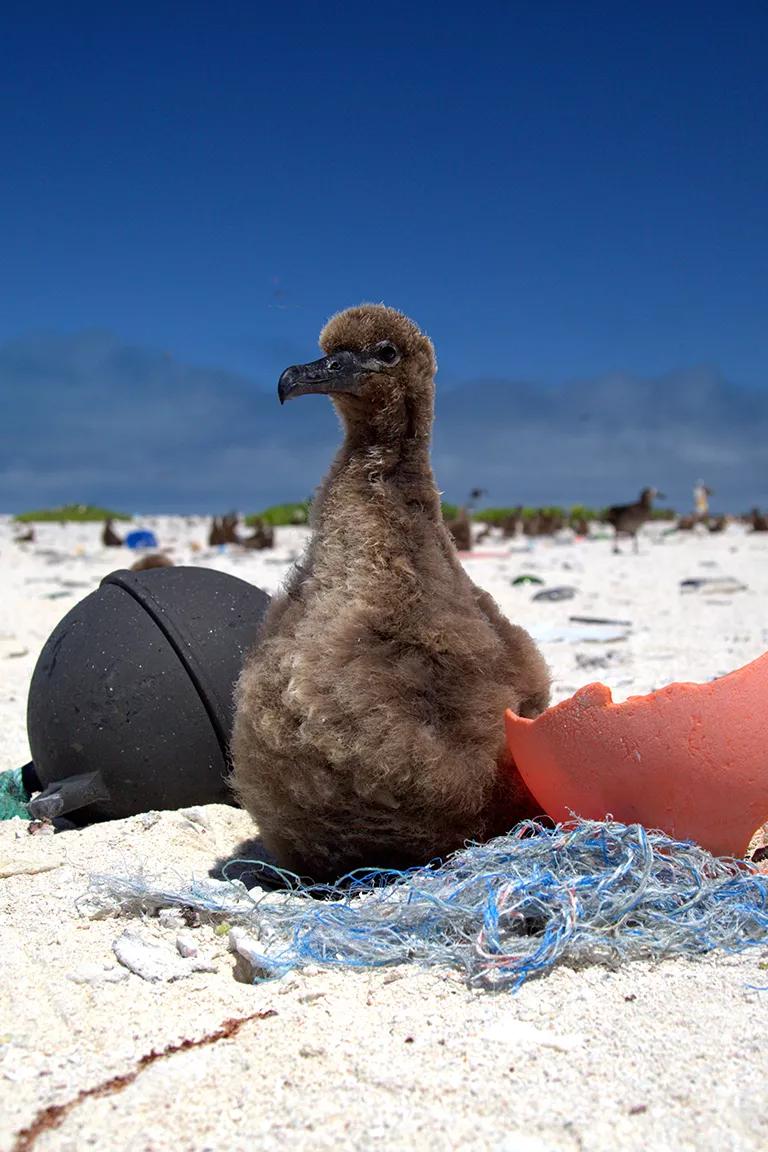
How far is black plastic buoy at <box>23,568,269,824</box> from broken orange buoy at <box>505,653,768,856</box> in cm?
164

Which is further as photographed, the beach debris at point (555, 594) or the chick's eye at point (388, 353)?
the beach debris at point (555, 594)

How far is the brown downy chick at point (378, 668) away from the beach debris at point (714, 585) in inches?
419

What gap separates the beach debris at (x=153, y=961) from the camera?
10.1 feet

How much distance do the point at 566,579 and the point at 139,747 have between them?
1218 centimetres

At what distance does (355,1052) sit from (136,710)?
2.21 metres

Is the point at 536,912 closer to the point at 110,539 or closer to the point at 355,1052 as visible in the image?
the point at 355,1052

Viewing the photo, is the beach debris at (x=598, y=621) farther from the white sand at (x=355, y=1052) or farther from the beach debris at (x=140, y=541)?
the beach debris at (x=140, y=541)

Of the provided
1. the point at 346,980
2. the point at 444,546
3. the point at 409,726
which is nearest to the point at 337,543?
the point at 444,546

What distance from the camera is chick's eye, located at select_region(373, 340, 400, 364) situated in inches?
143

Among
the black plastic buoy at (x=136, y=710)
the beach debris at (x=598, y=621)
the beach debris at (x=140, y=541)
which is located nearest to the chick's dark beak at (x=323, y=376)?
the black plastic buoy at (x=136, y=710)

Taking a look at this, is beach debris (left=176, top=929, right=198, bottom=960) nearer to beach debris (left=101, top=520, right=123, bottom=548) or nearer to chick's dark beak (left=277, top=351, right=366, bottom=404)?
chick's dark beak (left=277, top=351, right=366, bottom=404)

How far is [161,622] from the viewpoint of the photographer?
180 inches

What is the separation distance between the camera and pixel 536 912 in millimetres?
3092

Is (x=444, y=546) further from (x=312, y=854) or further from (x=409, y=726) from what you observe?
(x=312, y=854)
